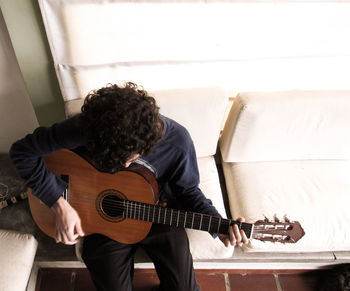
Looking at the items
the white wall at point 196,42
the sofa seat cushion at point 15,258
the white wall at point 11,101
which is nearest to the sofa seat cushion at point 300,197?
the white wall at point 196,42

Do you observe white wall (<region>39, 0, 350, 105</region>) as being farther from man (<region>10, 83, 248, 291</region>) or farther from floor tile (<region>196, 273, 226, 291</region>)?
floor tile (<region>196, 273, 226, 291</region>)

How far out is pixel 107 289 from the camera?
1.08m

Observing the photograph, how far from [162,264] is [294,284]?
2.63 feet

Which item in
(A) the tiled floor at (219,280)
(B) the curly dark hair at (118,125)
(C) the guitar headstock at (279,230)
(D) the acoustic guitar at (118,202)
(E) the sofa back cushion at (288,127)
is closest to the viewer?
(B) the curly dark hair at (118,125)

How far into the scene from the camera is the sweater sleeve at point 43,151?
3.16 ft

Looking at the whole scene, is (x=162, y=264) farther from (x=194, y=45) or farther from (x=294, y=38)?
(x=294, y=38)

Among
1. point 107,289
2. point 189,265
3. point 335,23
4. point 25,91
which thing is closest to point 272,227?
point 189,265

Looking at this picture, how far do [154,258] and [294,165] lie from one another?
0.84m

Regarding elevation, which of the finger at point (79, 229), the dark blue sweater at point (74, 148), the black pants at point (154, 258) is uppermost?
the dark blue sweater at point (74, 148)

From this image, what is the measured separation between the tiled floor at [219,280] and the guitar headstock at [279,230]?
0.59 m

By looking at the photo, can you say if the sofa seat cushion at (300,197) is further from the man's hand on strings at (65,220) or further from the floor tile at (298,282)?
the man's hand on strings at (65,220)

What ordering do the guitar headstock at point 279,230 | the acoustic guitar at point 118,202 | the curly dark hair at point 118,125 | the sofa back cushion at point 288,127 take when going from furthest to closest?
the sofa back cushion at point 288,127 → the acoustic guitar at point 118,202 → the guitar headstock at point 279,230 → the curly dark hair at point 118,125

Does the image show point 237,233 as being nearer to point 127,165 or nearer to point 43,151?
point 127,165

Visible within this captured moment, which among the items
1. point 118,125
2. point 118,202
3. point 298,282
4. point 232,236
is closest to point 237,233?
point 232,236
